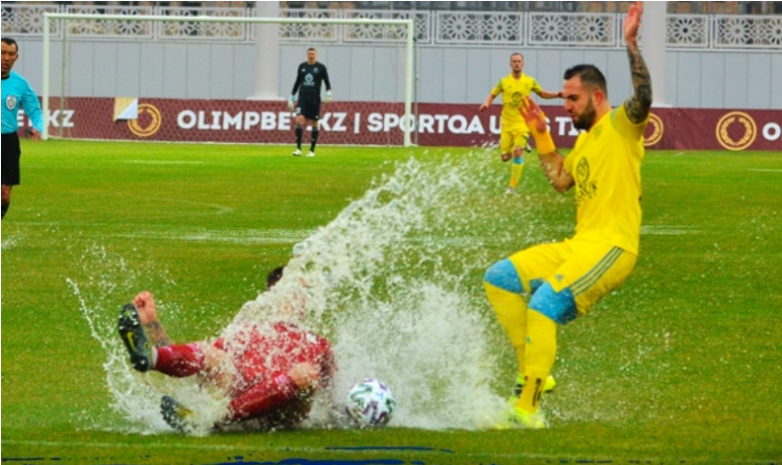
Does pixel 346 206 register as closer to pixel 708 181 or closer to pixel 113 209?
pixel 113 209

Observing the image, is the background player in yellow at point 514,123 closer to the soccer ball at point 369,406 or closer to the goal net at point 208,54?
the soccer ball at point 369,406

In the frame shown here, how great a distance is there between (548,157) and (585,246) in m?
0.77

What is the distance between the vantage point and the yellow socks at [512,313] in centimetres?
738

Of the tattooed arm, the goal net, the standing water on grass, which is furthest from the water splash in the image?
the goal net

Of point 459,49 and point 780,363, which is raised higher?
point 459,49

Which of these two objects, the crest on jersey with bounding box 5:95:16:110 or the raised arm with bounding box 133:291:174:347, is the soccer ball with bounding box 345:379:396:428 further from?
the crest on jersey with bounding box 5:95:16:110

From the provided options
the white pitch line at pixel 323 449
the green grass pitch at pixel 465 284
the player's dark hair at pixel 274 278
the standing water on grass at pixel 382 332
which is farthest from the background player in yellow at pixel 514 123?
the white pitch line at pixel 323 449

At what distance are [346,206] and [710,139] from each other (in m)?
21.2

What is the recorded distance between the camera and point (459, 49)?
45.3 m

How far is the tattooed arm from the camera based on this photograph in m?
7.13

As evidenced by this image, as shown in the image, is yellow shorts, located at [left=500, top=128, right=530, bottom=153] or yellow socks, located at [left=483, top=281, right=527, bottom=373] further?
yellow shorts, located at [left=500, top=128, right=530, bottom=153]

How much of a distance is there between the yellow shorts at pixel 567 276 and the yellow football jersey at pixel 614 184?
79 mm

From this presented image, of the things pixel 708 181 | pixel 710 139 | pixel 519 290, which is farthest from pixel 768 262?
pixel 710 139

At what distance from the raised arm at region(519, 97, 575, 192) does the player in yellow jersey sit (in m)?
0.18
